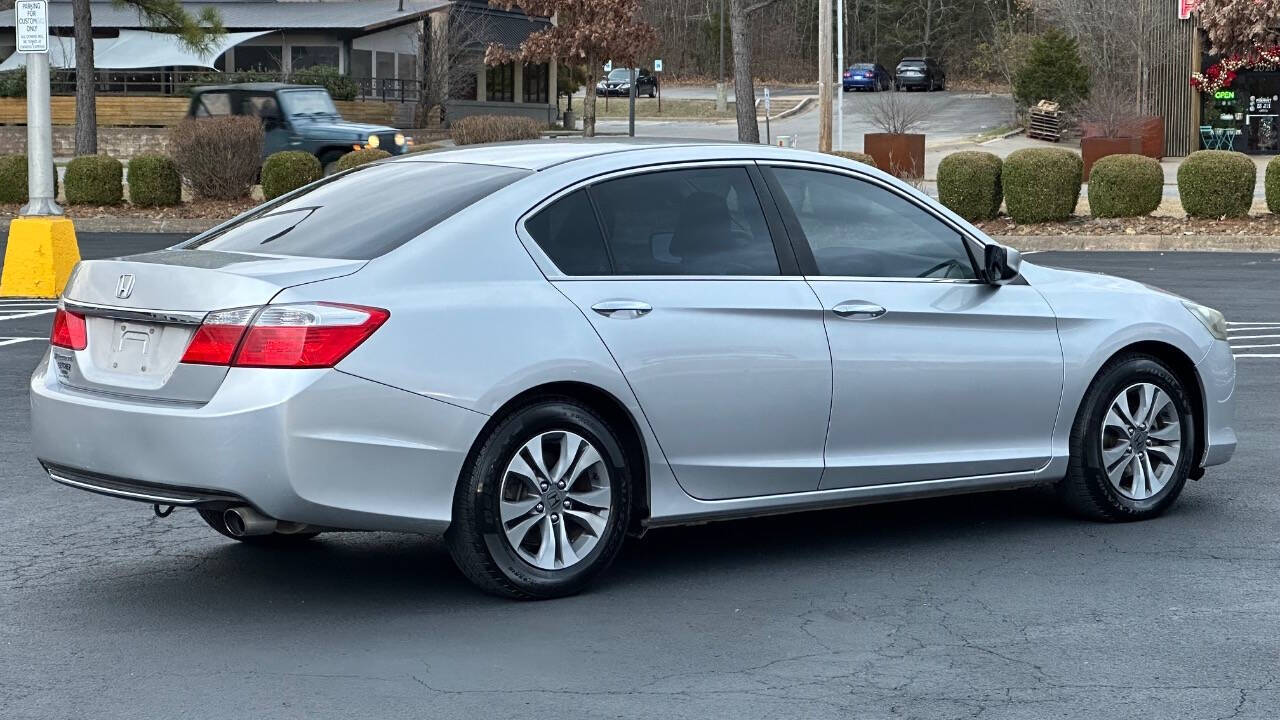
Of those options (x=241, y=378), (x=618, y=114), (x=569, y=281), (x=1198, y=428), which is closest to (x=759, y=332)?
(x=569, y=281)

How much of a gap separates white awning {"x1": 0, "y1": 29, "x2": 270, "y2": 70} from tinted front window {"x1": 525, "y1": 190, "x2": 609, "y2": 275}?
44379 millimetres

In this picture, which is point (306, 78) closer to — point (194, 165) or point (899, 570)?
point (194, 165)

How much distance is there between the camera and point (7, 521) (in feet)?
23.7

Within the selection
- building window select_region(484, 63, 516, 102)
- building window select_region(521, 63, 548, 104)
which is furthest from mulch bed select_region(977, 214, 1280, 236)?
building window select_region(521, 63, 548, 104)

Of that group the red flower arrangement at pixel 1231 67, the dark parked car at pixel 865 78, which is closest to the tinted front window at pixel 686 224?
the red flower arrangement at pixel 1231 67

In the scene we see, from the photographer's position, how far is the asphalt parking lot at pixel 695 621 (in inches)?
192

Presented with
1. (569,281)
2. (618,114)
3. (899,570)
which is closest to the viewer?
(569,281)

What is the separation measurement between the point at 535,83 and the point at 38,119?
1921 inches

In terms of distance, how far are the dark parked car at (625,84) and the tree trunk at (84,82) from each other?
4757 centimetres

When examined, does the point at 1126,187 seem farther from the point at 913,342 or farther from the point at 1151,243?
the point at 913,342

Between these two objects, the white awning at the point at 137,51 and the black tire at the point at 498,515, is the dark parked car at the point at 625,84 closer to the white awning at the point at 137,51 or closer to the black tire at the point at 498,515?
the white awning at the point at 137,51

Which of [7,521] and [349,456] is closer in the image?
[349,456]

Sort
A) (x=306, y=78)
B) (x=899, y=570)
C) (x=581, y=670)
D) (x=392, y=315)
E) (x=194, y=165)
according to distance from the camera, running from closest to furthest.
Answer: (x=581, y=670), (x=392, y=315), (x=899, y=570), (x=194, y=165), (x=306, y=78)

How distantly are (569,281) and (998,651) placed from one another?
6.20ft
